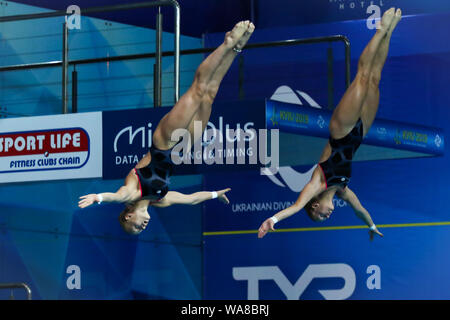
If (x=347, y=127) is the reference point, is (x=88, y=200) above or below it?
below

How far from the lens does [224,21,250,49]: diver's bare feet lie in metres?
7.57

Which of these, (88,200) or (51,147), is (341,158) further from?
(51,147)

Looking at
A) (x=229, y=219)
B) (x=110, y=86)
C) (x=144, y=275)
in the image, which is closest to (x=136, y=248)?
(x=144, y=275)

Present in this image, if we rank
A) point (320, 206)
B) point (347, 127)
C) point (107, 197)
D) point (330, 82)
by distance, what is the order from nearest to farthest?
point (107, 197)
point (347, 127)
point (320, 206)
point (330, 82)

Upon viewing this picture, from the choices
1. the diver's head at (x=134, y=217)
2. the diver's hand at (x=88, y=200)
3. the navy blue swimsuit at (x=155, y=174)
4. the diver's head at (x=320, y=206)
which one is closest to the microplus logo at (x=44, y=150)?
the diver's head at (x=134, y=217)

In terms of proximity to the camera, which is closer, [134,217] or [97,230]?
[134,217]

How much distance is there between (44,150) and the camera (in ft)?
28.9

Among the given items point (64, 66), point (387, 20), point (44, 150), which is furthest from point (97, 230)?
point (387, 20)

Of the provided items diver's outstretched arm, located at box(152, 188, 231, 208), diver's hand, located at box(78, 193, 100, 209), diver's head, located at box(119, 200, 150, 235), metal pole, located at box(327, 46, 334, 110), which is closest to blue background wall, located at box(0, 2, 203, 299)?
metal pole, located at box(327, 46, 334, 110)

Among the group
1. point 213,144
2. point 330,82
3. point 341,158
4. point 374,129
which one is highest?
point 330,82

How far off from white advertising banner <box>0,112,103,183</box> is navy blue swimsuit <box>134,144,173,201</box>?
86cm

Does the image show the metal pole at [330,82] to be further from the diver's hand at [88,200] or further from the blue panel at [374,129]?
the diver's hand at [88,200]

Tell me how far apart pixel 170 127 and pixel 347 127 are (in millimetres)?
1392

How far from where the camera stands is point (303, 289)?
10.6 meters
